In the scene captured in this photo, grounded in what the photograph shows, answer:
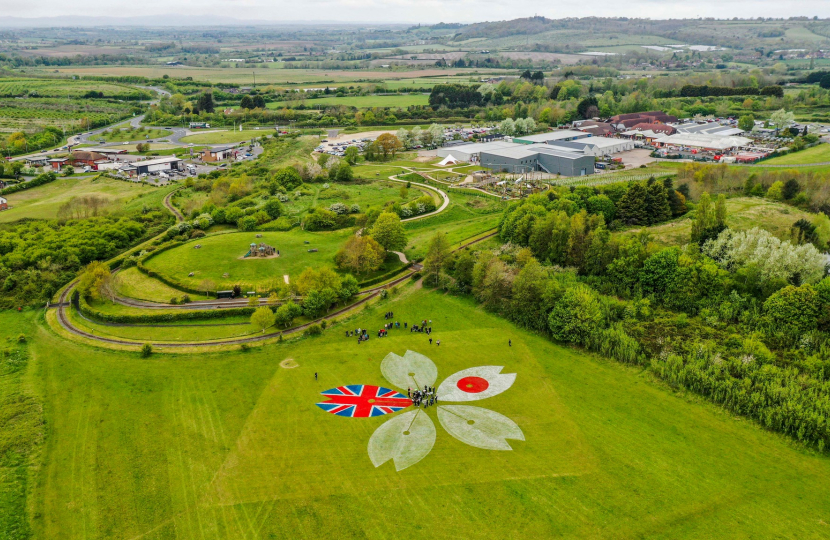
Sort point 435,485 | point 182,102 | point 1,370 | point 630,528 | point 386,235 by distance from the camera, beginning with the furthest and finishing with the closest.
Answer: point 182,102, point 386,235, point 1,370, point 435,485, point 630,528

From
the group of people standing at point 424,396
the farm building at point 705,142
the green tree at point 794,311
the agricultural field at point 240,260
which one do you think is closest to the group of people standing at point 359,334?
the group of people standing at point 424,396

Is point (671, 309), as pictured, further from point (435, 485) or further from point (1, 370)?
point (1, 370)

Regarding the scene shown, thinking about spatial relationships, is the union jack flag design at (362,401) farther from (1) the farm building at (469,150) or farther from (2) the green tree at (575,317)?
(1) the farm building at (469,150)

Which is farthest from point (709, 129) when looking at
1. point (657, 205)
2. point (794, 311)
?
point (794, 311)

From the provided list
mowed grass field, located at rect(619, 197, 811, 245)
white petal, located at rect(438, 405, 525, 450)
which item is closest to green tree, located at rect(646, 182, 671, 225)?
mowed grass field, located at rect(619, 197, 811, 245)

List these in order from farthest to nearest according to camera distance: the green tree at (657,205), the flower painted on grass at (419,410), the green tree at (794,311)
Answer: the green tree at (657,205), the green tree at (794,311), the flower painted on grass at (419,410)

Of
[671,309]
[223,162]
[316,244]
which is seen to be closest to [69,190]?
[223,162]

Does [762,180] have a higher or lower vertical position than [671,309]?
higher

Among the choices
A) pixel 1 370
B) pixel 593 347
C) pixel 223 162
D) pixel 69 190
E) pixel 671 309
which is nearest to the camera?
pixel 1 370
